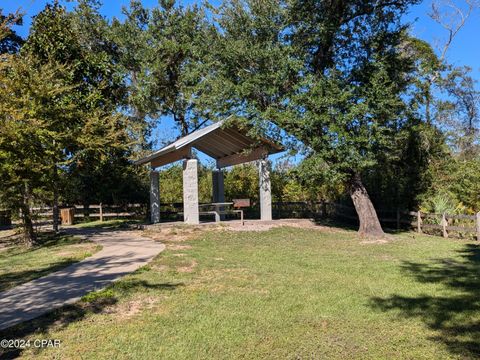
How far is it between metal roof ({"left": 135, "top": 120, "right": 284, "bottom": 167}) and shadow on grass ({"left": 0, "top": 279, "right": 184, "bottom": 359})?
9.32 meters

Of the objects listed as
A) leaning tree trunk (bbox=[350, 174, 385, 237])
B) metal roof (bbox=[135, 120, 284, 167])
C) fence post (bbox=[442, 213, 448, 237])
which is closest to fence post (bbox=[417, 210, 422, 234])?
fence post (bbox=[442, 213, 448, 237])

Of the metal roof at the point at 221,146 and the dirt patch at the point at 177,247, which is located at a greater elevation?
the metal roof at the point at 221,146

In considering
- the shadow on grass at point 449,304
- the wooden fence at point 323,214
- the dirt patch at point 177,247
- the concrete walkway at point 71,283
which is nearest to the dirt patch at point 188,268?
the concrete walkway at point 71,283

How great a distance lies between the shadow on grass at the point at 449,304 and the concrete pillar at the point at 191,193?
362 inches

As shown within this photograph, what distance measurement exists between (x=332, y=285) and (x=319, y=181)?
8.66 metres

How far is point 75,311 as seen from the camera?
5883mm

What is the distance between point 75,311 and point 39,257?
5.97 meters

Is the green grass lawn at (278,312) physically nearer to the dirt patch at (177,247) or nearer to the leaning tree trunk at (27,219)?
the dirt patch at (177,247)

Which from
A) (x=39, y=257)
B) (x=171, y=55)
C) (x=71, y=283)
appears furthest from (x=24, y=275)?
(x=171, y=55)

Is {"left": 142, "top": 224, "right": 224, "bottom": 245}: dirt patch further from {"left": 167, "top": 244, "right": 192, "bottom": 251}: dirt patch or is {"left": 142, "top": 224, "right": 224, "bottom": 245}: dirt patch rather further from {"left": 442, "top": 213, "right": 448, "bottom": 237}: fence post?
{"left": 442, "top": 213, "right": 448, "bottom": 237}: fence post

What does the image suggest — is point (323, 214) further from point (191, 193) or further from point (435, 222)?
point (191, 193)

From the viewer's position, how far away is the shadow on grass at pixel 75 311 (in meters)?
5.05

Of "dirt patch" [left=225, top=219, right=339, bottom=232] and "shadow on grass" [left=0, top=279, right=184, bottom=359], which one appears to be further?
"dirt patch" [left=225, top=219, right=339, bottom=232]

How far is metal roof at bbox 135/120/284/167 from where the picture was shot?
16.6 meters
